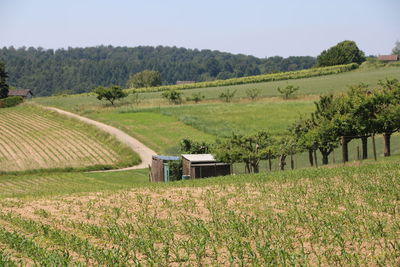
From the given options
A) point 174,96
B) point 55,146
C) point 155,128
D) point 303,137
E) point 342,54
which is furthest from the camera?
point 342,54

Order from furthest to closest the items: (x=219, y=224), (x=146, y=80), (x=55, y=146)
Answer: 1. (x=146, y=80)
2. (x=55, y=146)
3. (x=219, y=224)

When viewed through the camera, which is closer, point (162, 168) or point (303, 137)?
point (303, 137)

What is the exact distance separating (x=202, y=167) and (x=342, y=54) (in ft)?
364

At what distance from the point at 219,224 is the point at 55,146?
47172 mm

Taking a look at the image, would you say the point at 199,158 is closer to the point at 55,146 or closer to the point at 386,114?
the point at 386,114

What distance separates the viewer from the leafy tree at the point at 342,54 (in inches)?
5719

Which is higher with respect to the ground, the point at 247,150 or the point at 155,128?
the point at 155,128

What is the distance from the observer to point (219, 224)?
18.8 metres

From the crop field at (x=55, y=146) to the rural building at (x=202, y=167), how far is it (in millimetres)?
15069

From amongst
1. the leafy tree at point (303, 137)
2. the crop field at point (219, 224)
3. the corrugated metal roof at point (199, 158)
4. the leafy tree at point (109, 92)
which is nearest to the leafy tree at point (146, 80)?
the leafy tree at point (109, 92)

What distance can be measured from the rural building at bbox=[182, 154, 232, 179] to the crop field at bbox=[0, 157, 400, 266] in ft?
37.8

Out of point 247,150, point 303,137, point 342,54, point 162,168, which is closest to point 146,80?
point 342,54

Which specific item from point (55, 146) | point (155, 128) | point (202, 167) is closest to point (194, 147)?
point (202, 167)

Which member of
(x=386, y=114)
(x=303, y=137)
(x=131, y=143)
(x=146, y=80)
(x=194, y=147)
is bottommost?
(x=131, y=143)
